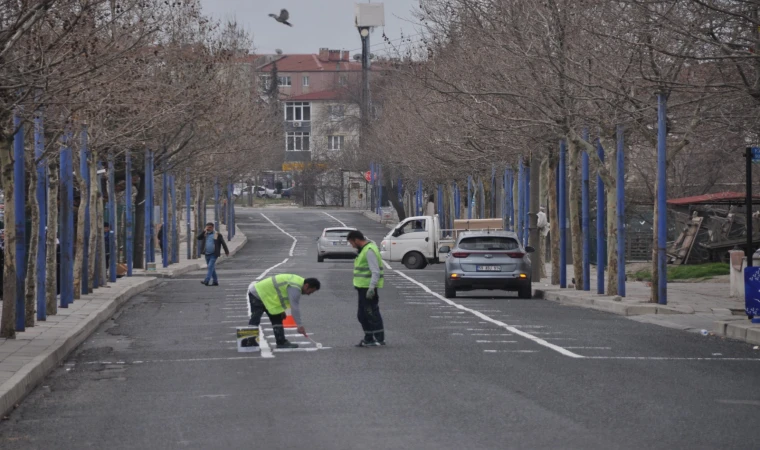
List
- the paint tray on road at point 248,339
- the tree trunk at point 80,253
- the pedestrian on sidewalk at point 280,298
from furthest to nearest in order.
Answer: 1. the tree trunk at point 80,253
2. the paint tray on road at point 248,339
3. the pedestrian on sidewalk at point 280,298

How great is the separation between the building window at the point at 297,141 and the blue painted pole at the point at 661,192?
131719mm

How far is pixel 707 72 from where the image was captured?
87.4 ft

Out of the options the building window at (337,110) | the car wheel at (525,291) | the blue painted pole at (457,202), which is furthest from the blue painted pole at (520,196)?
the building window at (337,110)

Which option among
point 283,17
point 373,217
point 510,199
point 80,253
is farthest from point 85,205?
point 373,217

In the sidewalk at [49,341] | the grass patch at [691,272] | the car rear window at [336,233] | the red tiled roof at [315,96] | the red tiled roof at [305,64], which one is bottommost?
the grass patch at [691,272]

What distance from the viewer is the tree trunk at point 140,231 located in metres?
50.8

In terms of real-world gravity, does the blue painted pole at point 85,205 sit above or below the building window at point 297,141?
below

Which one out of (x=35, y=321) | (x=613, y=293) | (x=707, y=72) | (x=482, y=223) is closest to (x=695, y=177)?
(x=482, y=223)

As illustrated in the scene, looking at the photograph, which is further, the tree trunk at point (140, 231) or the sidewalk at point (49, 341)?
the tree trunk at point (140, 231)

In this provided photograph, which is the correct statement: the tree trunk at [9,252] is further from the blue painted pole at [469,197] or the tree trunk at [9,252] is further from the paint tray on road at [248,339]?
the blue painted pole at [469,197]

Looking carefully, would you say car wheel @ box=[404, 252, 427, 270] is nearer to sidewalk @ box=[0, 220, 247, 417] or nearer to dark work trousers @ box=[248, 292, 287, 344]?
sidewalk @ box=[0, 220, 247, 417]

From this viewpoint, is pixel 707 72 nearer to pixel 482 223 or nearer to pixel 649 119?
pixel 649 119

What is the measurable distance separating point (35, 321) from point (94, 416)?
36.4ft

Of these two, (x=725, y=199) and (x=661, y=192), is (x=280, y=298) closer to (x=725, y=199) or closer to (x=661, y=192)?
(x=661, y=192)
